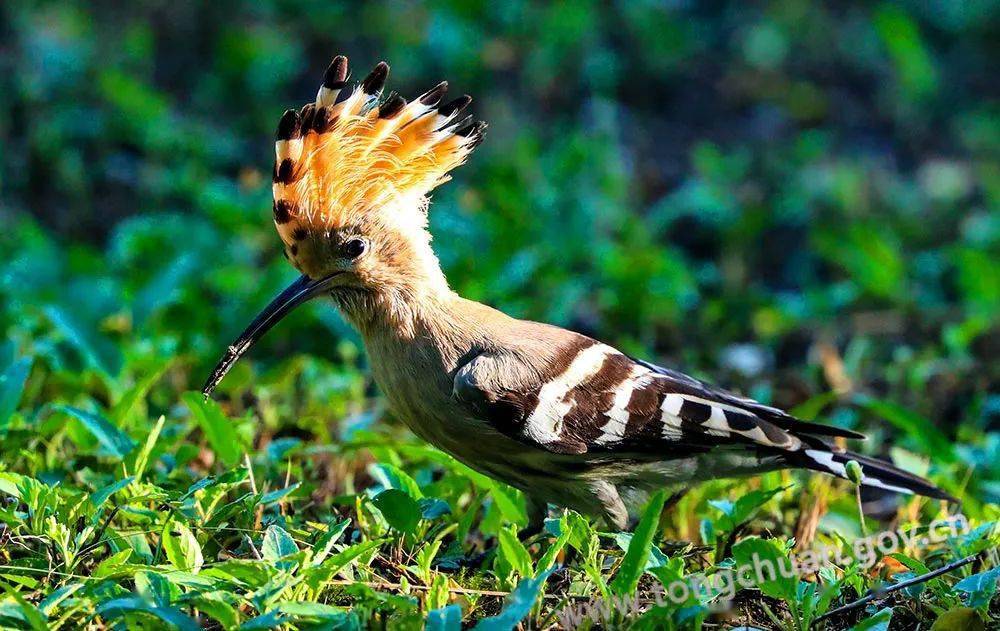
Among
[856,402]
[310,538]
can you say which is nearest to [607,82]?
[856,402]

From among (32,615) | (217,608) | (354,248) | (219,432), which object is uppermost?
(354,248)

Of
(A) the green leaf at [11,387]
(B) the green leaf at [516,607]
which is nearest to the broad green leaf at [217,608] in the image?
(B) the green leaf at [516,607]

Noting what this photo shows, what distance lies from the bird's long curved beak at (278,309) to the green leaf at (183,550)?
2.47ft

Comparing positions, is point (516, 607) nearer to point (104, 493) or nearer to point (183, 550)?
point (183, 550)

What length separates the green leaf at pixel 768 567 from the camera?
9.36 feet

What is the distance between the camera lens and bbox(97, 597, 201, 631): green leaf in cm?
258

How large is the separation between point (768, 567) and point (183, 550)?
133 centimetres

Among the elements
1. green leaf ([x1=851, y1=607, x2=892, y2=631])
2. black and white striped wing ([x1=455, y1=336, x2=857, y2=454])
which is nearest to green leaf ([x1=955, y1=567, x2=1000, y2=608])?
green leaf ([x1=851, y1=607, x2=892, y2=631])

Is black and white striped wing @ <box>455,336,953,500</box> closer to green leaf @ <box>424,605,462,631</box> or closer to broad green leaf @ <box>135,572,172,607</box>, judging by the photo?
green leaf @ <box>424,605,462,631</box>

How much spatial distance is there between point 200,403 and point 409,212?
0.82m

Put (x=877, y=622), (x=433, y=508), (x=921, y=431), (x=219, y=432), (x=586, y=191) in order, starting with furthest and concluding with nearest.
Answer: (x=586, y=191) → (x=921, y=431) → (x=219, y=432) → (x=433, y=508) → (x=877, y=622)

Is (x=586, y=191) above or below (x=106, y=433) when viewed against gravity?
above

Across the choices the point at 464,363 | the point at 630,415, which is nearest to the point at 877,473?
the point at 630,415

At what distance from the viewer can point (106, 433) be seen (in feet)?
11.8
